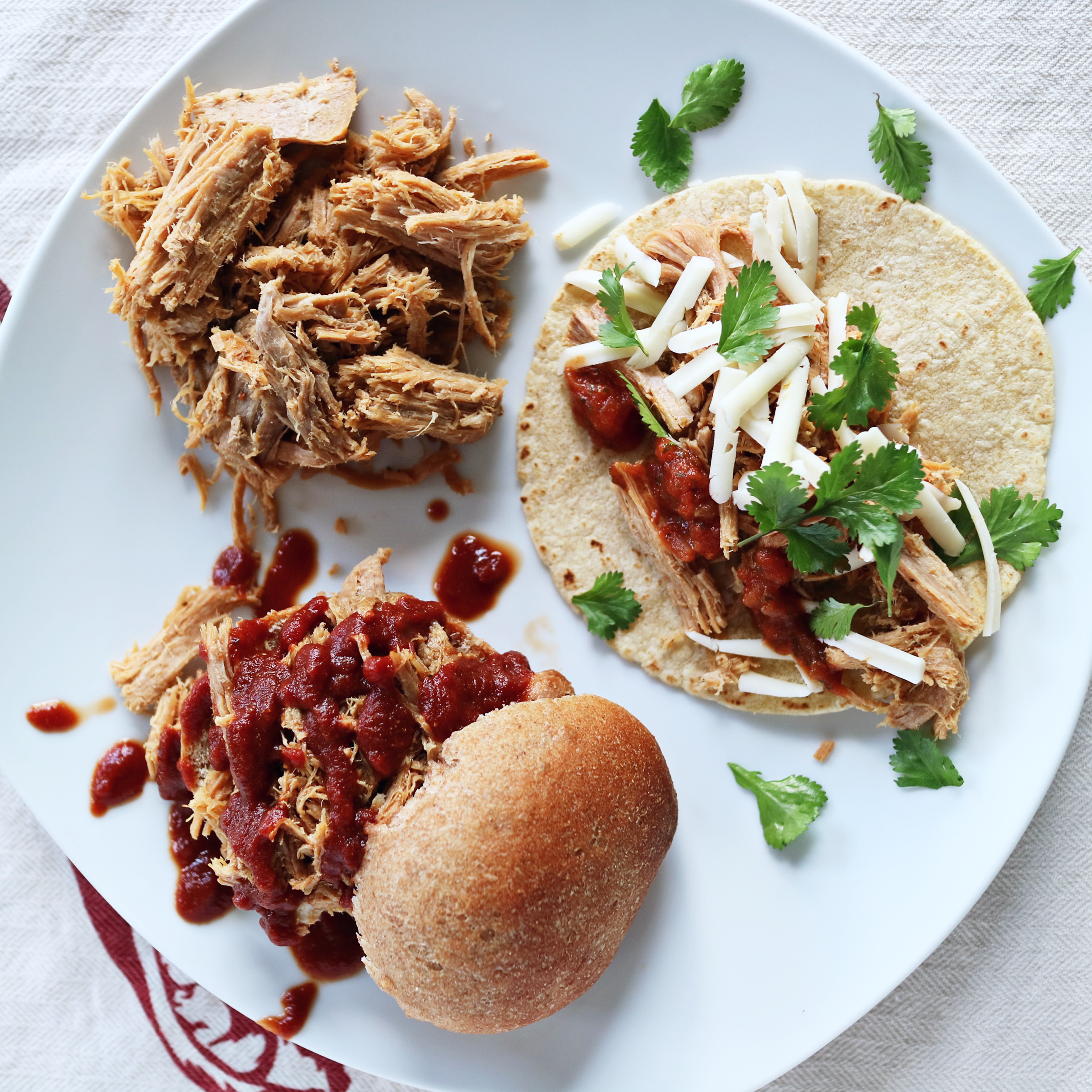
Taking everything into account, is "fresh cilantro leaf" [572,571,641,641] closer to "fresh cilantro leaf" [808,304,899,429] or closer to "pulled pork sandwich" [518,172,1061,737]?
"pulled pork sandwich" [518,172,1061,737]

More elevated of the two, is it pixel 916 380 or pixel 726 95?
pixel 726 95

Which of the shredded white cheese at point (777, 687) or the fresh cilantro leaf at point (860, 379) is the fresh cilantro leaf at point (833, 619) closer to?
the shredded white cheese at point (777, 687)

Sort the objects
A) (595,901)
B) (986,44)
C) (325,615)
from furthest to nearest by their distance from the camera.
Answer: (986,44) → (325,615) → (595,901)

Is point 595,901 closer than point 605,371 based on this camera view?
Yes

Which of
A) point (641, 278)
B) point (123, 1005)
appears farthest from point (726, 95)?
point (123, 1005)

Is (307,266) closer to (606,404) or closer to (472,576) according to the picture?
(606,404)

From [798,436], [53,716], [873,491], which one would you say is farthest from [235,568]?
[873,491]

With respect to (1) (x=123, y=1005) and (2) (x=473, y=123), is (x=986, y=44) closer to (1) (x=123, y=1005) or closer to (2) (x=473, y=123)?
(2) (x=473, y=123)

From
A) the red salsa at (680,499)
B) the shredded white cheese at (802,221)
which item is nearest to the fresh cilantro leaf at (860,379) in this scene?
the shredded white cheese at (802,221)
